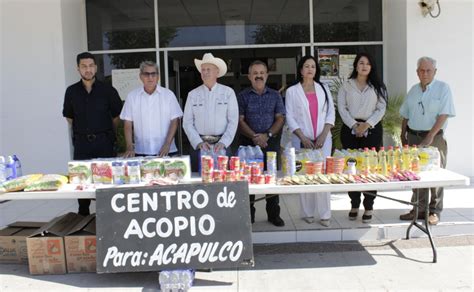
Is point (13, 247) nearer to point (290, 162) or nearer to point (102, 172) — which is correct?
point (102, 172)

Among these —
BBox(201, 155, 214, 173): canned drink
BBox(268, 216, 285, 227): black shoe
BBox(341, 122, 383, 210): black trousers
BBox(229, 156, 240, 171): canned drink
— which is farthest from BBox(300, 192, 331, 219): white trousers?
BBox(201, 155, 214, 173): canned drink

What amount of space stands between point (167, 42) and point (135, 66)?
27.0 inches

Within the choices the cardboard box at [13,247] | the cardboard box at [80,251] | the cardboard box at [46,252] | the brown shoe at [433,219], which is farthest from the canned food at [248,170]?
the brown shoe at [433,219]

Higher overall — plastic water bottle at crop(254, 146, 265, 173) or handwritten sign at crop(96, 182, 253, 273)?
plastic water bottle at crop(254, 146, 265, 173)

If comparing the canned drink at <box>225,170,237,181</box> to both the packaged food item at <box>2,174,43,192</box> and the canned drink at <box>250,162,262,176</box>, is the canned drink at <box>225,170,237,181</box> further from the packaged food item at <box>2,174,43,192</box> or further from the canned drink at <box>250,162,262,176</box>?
the packaged food item at <box>2,174,43,192</box>

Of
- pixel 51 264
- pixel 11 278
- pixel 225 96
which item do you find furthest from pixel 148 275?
pixel 225 96

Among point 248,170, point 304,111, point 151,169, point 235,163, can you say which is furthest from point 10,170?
point 304,111

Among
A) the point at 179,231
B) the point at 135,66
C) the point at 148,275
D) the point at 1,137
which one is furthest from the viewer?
the point at 135,66

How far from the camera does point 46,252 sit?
13.0 ft

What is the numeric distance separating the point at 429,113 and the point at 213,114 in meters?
2.14

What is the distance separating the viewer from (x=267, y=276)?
3.89 meters

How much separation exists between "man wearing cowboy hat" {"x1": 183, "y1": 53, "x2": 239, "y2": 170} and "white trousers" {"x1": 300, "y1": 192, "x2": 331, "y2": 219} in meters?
1.17

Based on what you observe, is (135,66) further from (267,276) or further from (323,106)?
(267,276)

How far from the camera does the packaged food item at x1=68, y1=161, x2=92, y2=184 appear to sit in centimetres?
394
